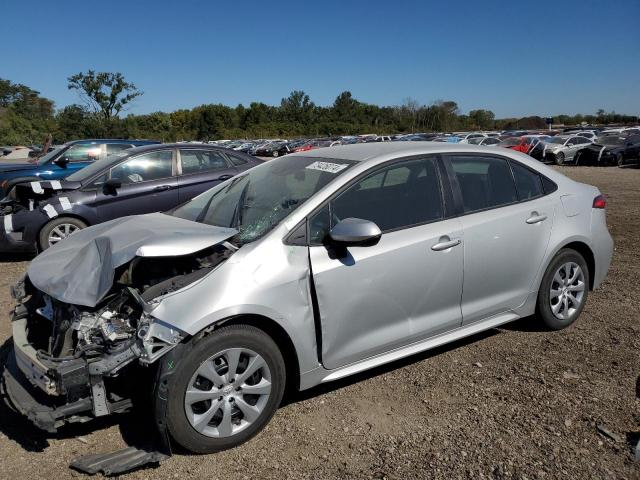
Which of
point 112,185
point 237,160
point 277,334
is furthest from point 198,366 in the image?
point 237,160

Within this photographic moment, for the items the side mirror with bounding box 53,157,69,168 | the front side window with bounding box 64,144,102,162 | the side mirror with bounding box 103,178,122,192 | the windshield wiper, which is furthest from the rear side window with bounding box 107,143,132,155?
the windshield wiper

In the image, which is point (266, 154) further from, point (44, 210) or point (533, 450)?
point (533, 450)

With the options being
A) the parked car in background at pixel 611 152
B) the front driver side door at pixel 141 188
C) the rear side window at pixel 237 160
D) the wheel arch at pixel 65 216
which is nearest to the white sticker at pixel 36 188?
the wheel arch at pixel 65 216

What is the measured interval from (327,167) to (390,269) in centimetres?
85

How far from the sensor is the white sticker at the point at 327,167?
140 inches

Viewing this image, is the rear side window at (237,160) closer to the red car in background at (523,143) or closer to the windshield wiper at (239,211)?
the windshield wiper at (239,211)

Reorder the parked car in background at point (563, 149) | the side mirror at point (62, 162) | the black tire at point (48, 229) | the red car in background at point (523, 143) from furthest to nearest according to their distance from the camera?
the red car in background at point (523, 143), the parked car in background at point (563, 149), the side mirror at point (62, 162), the black tire at point (48, 229)

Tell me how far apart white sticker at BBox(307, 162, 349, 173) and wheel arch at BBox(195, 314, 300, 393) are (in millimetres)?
1142

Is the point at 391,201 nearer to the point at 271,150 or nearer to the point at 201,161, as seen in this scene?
the point at 201,161

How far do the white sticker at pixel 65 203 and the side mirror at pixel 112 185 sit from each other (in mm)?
543

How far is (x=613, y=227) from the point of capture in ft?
28.3

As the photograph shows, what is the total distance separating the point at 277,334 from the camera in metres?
3.07

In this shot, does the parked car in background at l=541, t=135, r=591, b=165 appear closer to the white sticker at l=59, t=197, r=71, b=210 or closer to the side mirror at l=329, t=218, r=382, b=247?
the white sticker at l=59, t=197, r=71, b=210

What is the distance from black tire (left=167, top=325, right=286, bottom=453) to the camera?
2.72 meters
